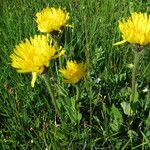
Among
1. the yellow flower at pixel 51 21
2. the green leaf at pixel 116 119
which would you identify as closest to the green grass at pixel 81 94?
the green leaf at pixel 116 119

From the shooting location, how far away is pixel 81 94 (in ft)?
5.93

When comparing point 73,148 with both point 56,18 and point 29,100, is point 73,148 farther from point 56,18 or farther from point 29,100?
point 56,18

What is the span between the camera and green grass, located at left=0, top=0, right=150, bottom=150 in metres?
1.52

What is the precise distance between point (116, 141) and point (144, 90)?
39cm

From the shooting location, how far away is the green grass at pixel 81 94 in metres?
1.52

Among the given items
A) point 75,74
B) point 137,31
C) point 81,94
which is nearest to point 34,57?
point 75,74

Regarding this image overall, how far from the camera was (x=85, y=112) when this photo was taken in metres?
1.82

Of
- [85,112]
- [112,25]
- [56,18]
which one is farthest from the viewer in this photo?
[112,25]

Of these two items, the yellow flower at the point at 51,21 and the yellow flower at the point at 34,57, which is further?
the yellow flower at the point at 51,21

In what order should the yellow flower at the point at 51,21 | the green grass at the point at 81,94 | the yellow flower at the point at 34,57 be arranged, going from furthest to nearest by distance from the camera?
the yellow flower at the point at 51,21 < the green grass at the point at 81,94 < the yellow flower at the point at 34,57

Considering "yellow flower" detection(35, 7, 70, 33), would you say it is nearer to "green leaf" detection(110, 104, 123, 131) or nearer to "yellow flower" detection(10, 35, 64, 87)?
"yellow flower" detection(10, 35, 64, 87)

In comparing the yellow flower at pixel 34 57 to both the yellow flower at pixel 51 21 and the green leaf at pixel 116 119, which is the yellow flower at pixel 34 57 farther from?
the green leaf at pixel 116 119

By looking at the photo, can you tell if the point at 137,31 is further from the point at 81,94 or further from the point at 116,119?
the point at 81,94

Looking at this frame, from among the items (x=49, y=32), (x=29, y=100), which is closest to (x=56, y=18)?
(x=49, y=32)
